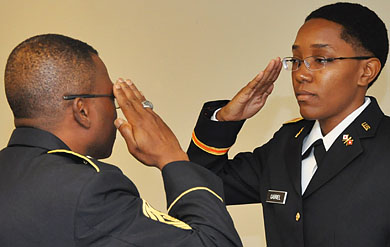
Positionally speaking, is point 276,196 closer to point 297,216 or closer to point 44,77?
point 297,216

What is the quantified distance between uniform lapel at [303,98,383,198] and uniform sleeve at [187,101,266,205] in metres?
0.29

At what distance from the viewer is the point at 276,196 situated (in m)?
1.74

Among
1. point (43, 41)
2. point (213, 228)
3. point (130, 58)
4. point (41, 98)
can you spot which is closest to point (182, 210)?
point (213, 228)

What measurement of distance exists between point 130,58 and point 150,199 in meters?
0.74

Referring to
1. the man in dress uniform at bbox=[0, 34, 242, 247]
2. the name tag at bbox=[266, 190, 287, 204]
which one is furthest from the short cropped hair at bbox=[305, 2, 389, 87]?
the man in dress uniform at bbox=[0, 34, 242, 247]

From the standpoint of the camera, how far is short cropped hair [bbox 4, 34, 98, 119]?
1.32m

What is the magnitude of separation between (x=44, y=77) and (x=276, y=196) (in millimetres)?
818

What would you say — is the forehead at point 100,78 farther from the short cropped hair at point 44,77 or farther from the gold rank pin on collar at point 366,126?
the gold rank pin on collar at point 366,126

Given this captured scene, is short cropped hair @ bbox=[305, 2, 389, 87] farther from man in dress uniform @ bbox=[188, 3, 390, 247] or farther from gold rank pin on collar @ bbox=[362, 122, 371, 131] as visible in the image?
gold rank pin on collar @ bbox=[362, 122, 371, 131]

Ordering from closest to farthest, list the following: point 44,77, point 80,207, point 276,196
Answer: point 80,207 → point 44,77 → point 276,196

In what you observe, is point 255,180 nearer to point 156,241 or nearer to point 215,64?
point 156,241

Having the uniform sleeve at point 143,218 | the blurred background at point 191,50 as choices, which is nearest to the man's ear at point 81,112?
the uniform sleeve at point 143,218

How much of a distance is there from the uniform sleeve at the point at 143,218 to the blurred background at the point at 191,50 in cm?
131

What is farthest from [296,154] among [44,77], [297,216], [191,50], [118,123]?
[191,50]
